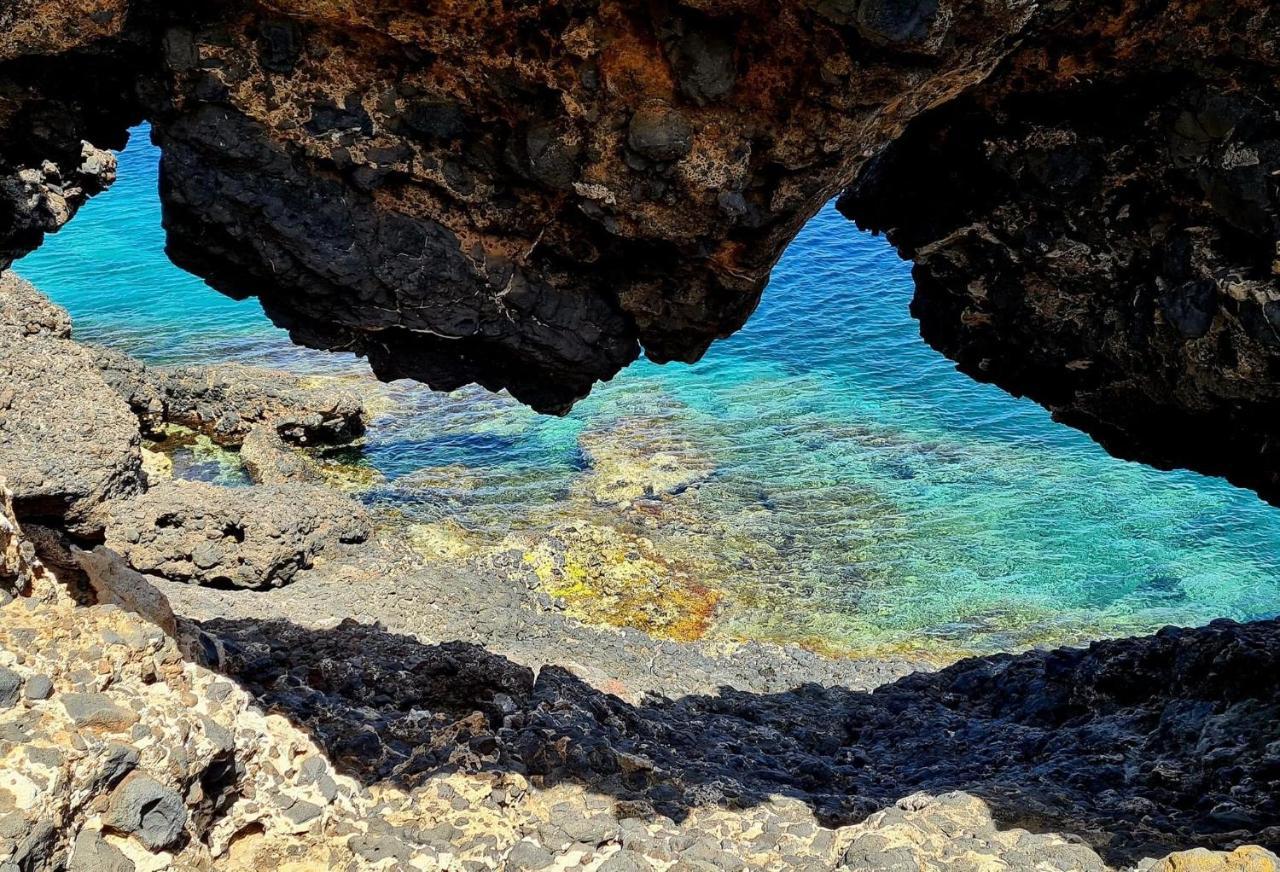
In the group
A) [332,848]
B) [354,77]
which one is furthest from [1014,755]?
[354,77]

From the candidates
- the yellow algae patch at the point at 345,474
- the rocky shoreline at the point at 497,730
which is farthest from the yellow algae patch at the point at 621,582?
the yellow algae patch at the point at 345,474

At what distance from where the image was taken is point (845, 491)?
30500 mm

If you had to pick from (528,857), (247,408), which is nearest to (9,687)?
(528,857)

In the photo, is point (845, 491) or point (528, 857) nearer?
point (528, 857)

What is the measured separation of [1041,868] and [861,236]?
137ft

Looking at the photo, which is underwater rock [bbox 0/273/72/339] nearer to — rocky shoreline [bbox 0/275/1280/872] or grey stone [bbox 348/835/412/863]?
rocky shoreline [bbox 0/275/1280/872]

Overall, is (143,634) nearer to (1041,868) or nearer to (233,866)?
(233,866)

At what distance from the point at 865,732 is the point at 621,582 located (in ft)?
31.4

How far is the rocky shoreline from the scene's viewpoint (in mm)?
8859

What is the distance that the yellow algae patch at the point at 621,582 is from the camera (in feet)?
80.0

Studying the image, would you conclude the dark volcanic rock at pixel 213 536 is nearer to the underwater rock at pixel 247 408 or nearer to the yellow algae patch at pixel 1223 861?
the underwater rock at pixel 247 408

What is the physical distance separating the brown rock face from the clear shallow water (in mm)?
13134

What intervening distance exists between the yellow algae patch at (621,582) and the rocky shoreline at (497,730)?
1690 mm

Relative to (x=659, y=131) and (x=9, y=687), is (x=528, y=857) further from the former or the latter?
(x=659, y=131)
